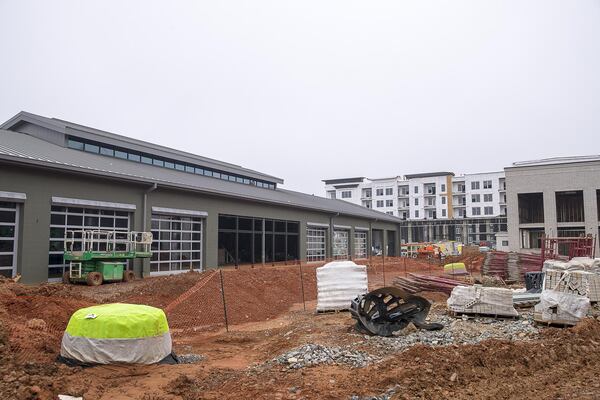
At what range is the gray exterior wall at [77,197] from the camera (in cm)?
1667

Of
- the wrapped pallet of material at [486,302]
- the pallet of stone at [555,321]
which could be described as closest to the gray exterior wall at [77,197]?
the wrapped pallet of material at [486,302]

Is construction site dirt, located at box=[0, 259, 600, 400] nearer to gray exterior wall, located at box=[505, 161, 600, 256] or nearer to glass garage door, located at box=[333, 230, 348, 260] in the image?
glass garage door, located at box=[333, 230, 348, 260]

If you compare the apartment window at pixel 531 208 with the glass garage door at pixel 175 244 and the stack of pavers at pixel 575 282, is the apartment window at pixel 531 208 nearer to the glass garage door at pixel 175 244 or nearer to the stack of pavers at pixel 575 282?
the glass garage door at pixel 175 244

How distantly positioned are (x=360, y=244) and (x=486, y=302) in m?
31.1

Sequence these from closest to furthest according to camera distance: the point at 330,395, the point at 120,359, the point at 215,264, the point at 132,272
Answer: the point at 330,395, the point at 120,359, the point at 132,272, the point at 215,264

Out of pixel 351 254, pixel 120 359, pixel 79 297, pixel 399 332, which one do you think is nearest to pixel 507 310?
pixel 399 332

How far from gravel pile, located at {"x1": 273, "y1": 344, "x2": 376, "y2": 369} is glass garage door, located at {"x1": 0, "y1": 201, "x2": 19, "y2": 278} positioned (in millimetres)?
12732

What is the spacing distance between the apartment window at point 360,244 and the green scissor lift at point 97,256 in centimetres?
2545

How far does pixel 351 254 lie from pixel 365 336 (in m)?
30.5

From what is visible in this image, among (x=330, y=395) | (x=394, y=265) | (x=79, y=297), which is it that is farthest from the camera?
(x=394, y=265)

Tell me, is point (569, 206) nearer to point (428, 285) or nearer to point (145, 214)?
point (428, 285)

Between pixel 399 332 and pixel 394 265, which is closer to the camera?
pixel 399 332

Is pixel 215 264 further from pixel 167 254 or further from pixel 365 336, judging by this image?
pixel 365 336

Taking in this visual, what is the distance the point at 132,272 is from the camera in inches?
755
